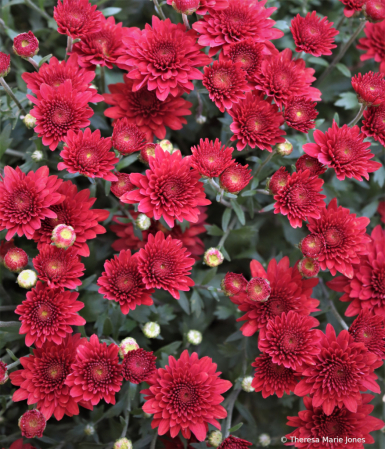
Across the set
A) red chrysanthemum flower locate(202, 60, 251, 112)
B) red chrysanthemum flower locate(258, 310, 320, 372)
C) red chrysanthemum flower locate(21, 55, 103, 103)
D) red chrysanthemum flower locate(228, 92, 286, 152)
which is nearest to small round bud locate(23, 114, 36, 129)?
red chrysanthemum flower locate(21, 55, 103, 103)

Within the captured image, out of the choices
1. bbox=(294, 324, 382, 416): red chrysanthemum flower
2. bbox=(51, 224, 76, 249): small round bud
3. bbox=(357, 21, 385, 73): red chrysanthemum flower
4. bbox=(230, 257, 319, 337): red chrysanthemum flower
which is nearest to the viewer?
bbox=(51, 224, 76, 249): small round bud

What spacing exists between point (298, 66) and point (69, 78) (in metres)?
1.03

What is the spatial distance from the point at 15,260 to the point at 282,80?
1.33 m

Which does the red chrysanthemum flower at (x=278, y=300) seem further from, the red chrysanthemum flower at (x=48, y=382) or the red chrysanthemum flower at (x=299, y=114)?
the red chrysanthemum flower at (x=48, y=382)

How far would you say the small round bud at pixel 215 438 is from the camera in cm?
158

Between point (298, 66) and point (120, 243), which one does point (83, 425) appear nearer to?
point (120, 243)

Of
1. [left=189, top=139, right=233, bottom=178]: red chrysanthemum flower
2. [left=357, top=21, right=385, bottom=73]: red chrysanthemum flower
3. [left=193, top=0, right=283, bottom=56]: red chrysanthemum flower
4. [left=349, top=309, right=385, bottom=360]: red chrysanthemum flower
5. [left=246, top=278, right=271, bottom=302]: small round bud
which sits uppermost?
[left=193, top=0, right=283, bottom=56]: red chrysanthemum flower

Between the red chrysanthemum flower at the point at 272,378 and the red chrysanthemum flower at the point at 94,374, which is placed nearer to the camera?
the red chrysanthemum flower at the point at 94,374

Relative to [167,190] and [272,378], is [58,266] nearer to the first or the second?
[167,190]

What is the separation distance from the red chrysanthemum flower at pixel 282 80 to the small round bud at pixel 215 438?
1.42 metres

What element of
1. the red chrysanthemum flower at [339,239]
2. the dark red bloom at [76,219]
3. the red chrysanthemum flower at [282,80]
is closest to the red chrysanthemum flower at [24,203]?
the dark red bloom at [76,219]

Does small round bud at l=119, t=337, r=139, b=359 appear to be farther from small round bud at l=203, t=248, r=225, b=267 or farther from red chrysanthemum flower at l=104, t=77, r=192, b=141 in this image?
red chrysanthemum flower at l=104, t=77, r=192, b=141

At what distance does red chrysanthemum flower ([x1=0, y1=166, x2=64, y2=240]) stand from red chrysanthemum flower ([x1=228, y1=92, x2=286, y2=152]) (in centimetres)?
79

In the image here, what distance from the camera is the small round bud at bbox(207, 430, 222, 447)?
1.58 m
